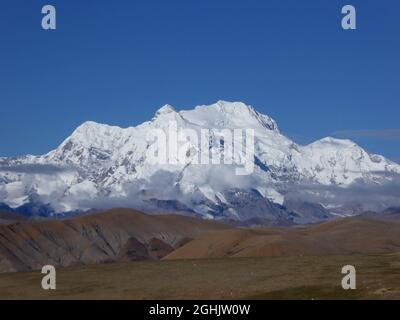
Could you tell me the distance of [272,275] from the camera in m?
103

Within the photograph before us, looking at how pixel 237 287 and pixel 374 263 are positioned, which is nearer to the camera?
pixel 237 287
